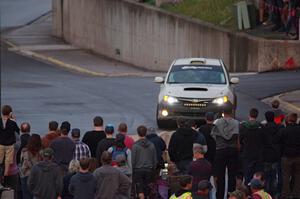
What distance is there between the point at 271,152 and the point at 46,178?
14.6ft

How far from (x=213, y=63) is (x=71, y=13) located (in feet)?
84.5

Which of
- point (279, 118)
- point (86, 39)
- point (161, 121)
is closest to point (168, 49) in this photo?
point (86, 39)

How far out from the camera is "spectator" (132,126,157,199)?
18.1 metres

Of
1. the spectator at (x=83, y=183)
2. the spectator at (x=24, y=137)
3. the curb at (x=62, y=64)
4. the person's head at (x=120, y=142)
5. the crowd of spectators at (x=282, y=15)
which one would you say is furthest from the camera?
the curb at (x=62, y=64)

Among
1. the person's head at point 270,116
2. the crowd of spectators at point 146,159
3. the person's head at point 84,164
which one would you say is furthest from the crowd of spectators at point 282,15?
the person's head at point 84,164

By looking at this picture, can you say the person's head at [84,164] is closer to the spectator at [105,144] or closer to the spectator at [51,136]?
the spectator at [105,144]

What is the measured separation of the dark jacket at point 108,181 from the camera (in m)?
16.4

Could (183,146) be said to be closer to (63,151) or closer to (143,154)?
(143,154)

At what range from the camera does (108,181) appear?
647 inches

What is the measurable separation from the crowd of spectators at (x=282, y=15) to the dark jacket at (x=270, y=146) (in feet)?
67.6

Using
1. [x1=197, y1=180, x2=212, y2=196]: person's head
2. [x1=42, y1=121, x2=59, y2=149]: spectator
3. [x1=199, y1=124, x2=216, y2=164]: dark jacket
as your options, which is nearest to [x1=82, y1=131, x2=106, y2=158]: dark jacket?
[x1=42, y1=121, x2=59, y2=149]: spectator

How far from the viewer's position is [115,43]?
49.7 metres

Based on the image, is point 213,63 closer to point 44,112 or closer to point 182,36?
point 44,112

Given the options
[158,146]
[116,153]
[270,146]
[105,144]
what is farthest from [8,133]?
[270,146]
